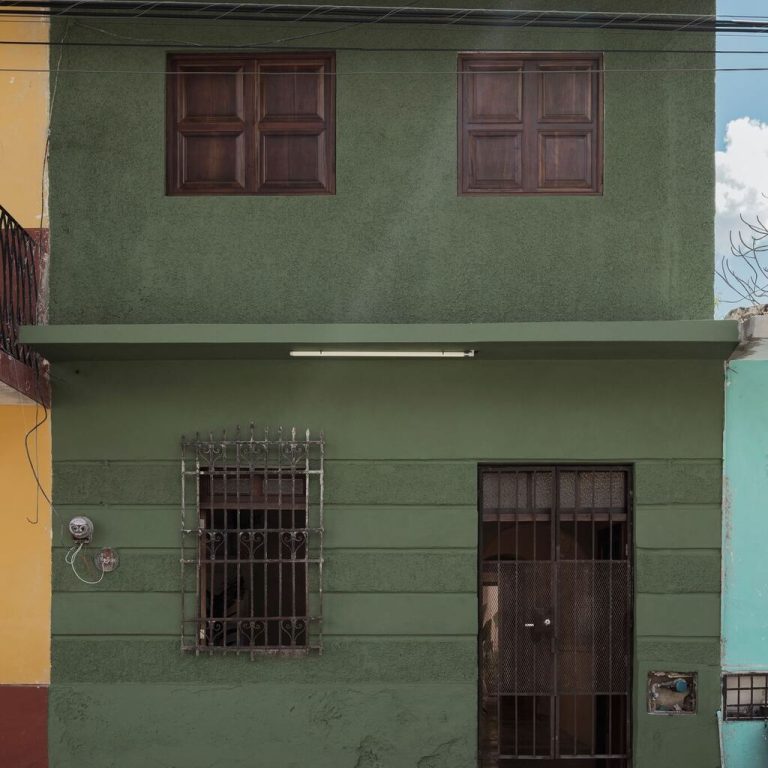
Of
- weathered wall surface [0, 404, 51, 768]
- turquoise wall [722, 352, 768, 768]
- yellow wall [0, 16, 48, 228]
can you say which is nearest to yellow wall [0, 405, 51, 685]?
weathered wall surface [0, 404, 51, 768]

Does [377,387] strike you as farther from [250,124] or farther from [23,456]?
[23,456]

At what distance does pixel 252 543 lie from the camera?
6.02 meters

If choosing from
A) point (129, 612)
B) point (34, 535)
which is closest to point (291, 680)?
point (129, 612)

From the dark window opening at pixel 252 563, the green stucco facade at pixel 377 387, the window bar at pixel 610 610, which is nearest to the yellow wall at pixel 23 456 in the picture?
the green stucco facade at pixel 377 387

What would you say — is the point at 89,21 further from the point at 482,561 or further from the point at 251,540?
the point at 482,561

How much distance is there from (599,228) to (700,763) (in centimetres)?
396

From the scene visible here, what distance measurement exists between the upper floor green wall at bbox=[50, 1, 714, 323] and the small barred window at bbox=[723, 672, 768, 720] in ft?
9.01

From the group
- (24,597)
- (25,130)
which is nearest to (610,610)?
(24,597)

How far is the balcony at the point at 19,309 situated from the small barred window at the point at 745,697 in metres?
5.42

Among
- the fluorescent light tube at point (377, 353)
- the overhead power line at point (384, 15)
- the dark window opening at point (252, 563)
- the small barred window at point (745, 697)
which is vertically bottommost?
the small barred window at point (745, 697)

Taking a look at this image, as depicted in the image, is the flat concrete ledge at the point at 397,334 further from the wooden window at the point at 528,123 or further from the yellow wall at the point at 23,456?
the wooden window at the point at 528,123

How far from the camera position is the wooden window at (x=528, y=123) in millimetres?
6141

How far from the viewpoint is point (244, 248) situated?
611 centimetres

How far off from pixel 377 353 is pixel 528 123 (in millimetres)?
2074
